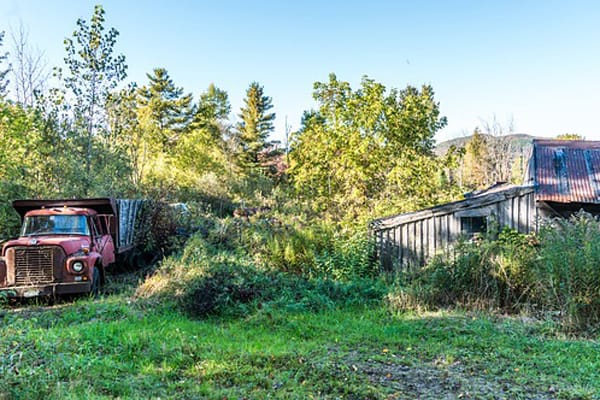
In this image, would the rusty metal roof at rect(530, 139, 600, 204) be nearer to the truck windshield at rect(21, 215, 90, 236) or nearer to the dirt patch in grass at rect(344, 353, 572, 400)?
the dirt patch in grass at rect(344, 353, 572, 400)

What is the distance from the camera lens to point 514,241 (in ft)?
28.9

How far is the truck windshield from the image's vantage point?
928cm

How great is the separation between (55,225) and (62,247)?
1388 millimetres

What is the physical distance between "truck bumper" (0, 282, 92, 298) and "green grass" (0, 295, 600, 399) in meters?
1.22

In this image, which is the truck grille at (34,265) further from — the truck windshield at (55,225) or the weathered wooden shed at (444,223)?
the weathered wooden shed at (444,223)

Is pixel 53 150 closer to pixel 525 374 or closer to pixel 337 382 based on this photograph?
pixel 337 382

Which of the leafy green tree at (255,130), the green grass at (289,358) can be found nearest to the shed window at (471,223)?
the green grass at (289,358)

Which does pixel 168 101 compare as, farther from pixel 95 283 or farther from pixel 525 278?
pixel 525 278

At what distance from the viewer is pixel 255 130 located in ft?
121

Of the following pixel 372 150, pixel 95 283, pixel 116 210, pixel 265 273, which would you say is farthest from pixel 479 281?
pixel 116 210

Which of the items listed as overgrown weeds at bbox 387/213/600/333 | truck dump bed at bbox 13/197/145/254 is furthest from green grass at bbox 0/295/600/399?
truck dump bed at bbox 13/197/145/254

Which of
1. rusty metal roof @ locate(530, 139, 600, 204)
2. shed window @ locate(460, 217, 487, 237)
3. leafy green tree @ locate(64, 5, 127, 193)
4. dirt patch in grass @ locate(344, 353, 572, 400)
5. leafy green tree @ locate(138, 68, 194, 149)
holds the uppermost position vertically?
leafy green tree @ locate(138, 68, 194, 149)

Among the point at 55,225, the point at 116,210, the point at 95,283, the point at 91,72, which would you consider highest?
the point at 91,72

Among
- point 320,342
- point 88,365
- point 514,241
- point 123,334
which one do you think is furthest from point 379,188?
point 88,365
